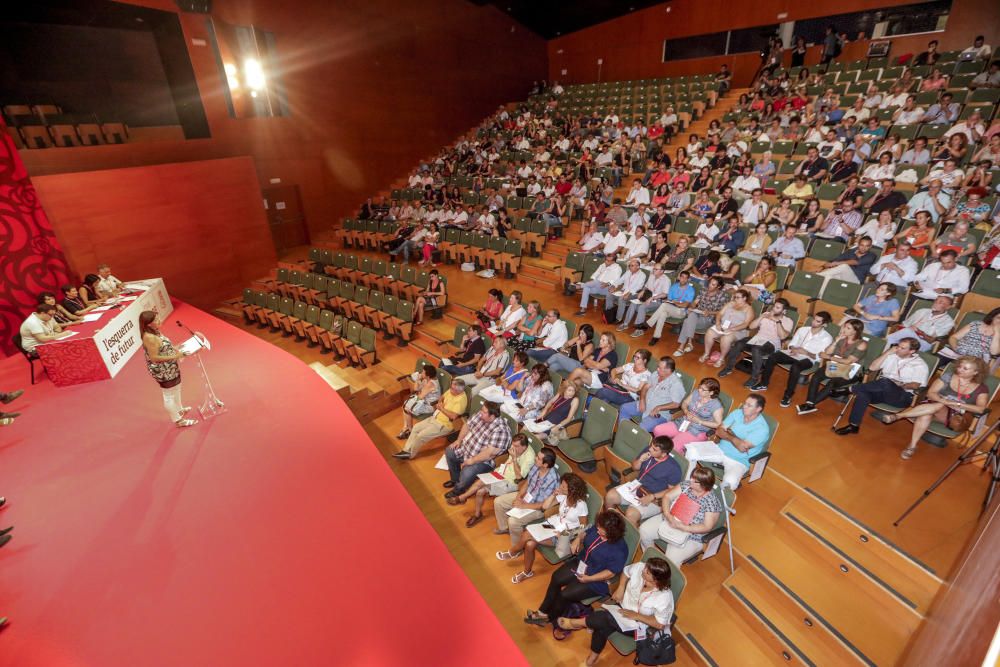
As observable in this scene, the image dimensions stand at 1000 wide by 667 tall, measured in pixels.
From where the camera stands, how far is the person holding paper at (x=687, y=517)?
3.24 metres

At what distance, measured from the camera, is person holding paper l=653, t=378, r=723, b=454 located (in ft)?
13.4

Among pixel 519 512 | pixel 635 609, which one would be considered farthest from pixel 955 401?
pixel 519 512

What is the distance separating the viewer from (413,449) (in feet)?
17.0

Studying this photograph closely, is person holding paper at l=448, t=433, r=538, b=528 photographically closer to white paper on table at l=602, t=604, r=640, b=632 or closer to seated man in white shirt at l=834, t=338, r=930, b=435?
white paper on table at l=602, t=604, r=640, b=632

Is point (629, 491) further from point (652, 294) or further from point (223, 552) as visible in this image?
point (652, 294)

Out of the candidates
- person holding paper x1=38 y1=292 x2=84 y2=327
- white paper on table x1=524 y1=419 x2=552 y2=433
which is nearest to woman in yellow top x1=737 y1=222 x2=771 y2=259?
white paper on table x1=524 y1=419 x2=552 y2=433

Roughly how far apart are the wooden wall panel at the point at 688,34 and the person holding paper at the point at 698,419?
12319 mm

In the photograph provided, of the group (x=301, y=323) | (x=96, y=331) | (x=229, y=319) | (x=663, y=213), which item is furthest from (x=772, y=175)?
(x=229, y=319)

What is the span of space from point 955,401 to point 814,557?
1750 millimetres

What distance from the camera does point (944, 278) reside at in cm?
501

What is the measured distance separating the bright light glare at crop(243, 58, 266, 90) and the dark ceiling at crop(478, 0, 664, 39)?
25.5ft

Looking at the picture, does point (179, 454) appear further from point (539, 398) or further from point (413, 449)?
point (539, 398)

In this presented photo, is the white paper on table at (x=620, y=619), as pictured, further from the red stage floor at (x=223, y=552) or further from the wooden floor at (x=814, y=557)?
the red stage floor at (x=223, y=552)

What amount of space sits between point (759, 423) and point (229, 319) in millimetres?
9661
